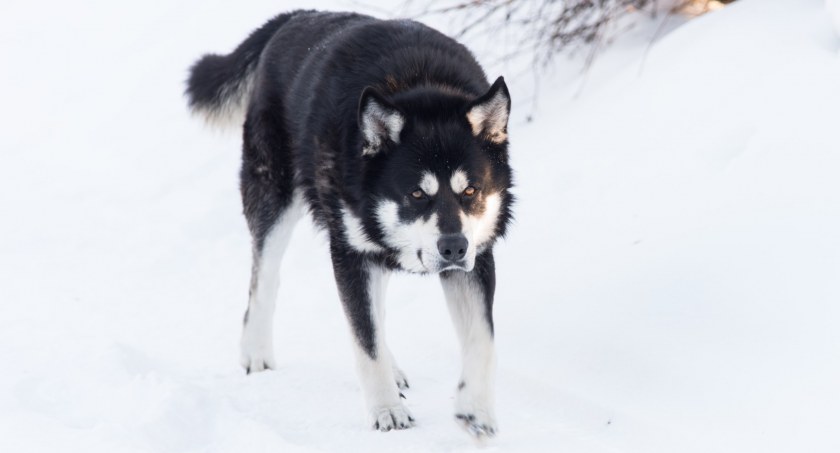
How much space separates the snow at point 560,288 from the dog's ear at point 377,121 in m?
1.13

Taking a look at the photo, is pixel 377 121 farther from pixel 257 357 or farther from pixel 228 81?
pixel 228 81

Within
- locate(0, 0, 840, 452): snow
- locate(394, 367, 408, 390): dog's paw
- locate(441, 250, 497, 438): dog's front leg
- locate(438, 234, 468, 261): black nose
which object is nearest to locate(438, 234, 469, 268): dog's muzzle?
locate(438, 234, 468, 261): black nose

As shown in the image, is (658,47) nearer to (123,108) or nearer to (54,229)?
(54,229)

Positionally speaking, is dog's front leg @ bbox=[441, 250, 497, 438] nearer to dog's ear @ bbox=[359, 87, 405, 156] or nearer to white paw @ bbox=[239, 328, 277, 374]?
dog's ear @ bbox=[359, 87, 405, 156]

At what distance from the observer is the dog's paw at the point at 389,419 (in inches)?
163

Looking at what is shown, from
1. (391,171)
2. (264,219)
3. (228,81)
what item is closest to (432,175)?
(391,171)

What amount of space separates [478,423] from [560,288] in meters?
1.58

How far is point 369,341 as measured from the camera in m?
4.21

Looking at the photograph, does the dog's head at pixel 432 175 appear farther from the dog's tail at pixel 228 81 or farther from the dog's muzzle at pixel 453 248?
the dog's tail at pixel 228 81

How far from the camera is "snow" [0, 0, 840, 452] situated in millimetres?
3965

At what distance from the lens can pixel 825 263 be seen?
439cm

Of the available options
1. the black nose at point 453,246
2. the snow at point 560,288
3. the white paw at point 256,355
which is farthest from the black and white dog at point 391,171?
the white paw at point 256,355

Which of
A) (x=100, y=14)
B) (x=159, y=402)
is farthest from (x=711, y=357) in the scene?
(x=100, y=14)

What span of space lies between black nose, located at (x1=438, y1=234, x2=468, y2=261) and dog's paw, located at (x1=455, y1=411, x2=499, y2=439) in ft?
1.99
